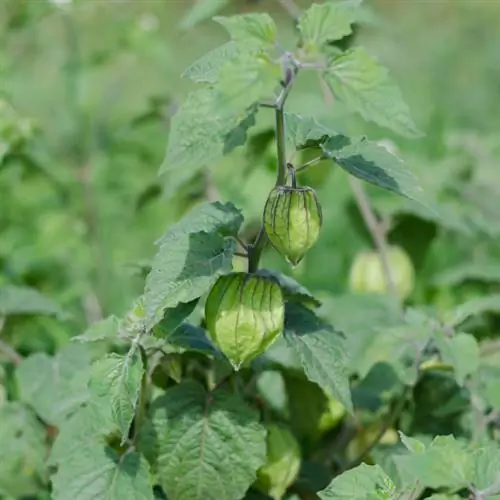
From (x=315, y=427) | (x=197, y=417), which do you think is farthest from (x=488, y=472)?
(x=315, y=427)

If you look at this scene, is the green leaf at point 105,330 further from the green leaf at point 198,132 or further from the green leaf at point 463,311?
the green leaf at point 463,311

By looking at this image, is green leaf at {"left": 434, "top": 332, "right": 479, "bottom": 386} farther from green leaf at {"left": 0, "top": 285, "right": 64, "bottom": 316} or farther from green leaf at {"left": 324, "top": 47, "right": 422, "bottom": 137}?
green leaf at {"left": 0, "top": 285, "right": 64, "bottom": 316}

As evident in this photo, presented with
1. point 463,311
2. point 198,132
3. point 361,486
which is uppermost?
point 198,132

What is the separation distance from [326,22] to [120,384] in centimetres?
33

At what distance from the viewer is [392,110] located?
2.61ft

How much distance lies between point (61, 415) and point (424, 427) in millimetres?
405

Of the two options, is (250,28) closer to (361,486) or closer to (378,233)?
(361,486)

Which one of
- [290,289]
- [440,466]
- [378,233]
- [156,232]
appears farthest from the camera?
[156,232]

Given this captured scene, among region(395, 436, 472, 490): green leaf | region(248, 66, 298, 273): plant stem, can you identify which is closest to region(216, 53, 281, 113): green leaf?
region(248, 66, 298, 273): plant stem

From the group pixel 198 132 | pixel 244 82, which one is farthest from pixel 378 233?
pixel 244 82

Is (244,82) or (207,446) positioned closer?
(244,82)

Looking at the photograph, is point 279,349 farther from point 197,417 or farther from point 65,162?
point 65,162

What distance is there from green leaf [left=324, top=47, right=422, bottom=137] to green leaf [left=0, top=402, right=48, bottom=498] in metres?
0.51

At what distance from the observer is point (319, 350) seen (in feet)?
2.79
